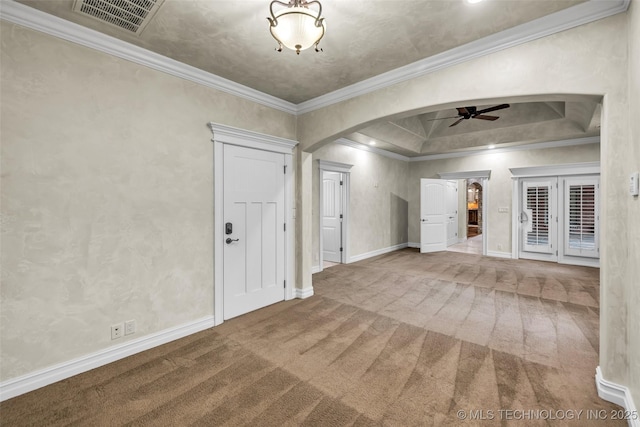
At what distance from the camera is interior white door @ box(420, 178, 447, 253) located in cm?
735

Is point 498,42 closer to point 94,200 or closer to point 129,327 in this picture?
point 94,200

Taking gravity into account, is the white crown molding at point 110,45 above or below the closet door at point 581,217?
above

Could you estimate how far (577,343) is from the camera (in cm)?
261

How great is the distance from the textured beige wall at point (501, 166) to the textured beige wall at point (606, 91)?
16.7 feet

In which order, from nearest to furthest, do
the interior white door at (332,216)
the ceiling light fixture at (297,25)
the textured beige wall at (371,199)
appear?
the ceiling light fixture at (297,25) → the textured beige wall at (371,199) → the interior white door at (332,216)

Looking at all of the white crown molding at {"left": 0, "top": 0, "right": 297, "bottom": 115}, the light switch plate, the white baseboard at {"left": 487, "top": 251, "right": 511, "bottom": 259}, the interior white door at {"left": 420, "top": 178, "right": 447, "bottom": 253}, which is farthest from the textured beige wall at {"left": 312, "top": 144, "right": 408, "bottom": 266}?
the light switch plate

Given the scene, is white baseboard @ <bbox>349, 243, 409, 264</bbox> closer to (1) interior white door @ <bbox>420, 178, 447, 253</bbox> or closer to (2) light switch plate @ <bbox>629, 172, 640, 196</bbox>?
(1) interior white door @ <bbox>420, 178, 447, 253</bbox>

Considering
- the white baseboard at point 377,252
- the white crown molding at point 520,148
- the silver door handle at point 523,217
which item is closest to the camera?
the white crown molding at point 520,148

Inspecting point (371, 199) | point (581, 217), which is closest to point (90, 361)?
point (371, 199)

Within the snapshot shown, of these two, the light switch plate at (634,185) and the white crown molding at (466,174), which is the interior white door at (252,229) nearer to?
the light switch plate at (634,185)

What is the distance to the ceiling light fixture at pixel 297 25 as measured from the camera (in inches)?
65.9

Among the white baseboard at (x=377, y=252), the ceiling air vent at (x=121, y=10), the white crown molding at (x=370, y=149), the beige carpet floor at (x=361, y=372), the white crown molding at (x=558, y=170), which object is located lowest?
the beige carpet floor at (x=361, y=372)

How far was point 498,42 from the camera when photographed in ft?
7.53

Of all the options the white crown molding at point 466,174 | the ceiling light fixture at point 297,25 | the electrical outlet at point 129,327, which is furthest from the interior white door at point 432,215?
the electrical outlet at point 129,327
